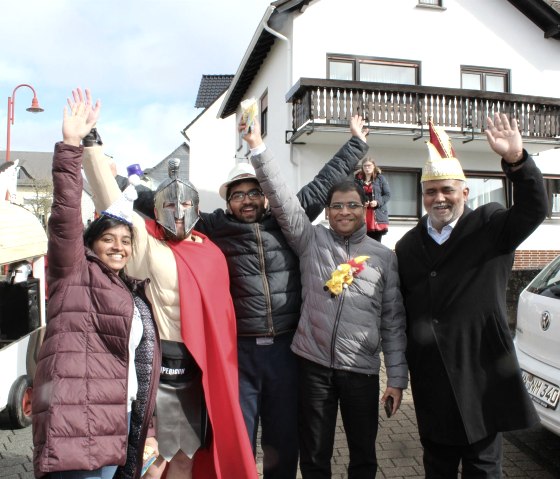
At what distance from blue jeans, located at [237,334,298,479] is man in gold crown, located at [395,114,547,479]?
76 centimetres

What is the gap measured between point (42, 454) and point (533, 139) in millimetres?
15440

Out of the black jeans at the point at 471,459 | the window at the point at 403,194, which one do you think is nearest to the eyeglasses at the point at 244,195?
the black jeans at the point at 471,459

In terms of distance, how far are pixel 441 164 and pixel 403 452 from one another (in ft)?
7.88

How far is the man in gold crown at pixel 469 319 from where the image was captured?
271cm

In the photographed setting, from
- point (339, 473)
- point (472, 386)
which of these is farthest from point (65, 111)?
point (339, 473)

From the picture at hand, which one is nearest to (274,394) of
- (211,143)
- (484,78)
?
(484,78)

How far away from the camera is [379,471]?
3.94m

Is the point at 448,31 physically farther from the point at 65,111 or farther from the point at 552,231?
the point at 65,111

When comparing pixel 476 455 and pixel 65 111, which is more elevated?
pixel 65 111

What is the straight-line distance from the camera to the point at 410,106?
14.4 metres

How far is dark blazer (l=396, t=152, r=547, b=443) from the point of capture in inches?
109

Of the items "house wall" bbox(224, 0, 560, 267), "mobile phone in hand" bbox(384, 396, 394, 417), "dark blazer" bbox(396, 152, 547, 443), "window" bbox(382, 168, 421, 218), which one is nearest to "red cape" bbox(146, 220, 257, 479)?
"mobile phone in hand" bbox(384, 396, 394, 417)

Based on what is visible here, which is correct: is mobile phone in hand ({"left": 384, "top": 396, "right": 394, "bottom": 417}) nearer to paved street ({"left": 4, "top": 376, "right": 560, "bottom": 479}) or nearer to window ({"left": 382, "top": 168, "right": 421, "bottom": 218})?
paved street ({"left": 4, "top": 376, "right": 560, "bottom": 479})

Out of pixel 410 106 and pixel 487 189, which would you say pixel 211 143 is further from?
pixel 487 189
